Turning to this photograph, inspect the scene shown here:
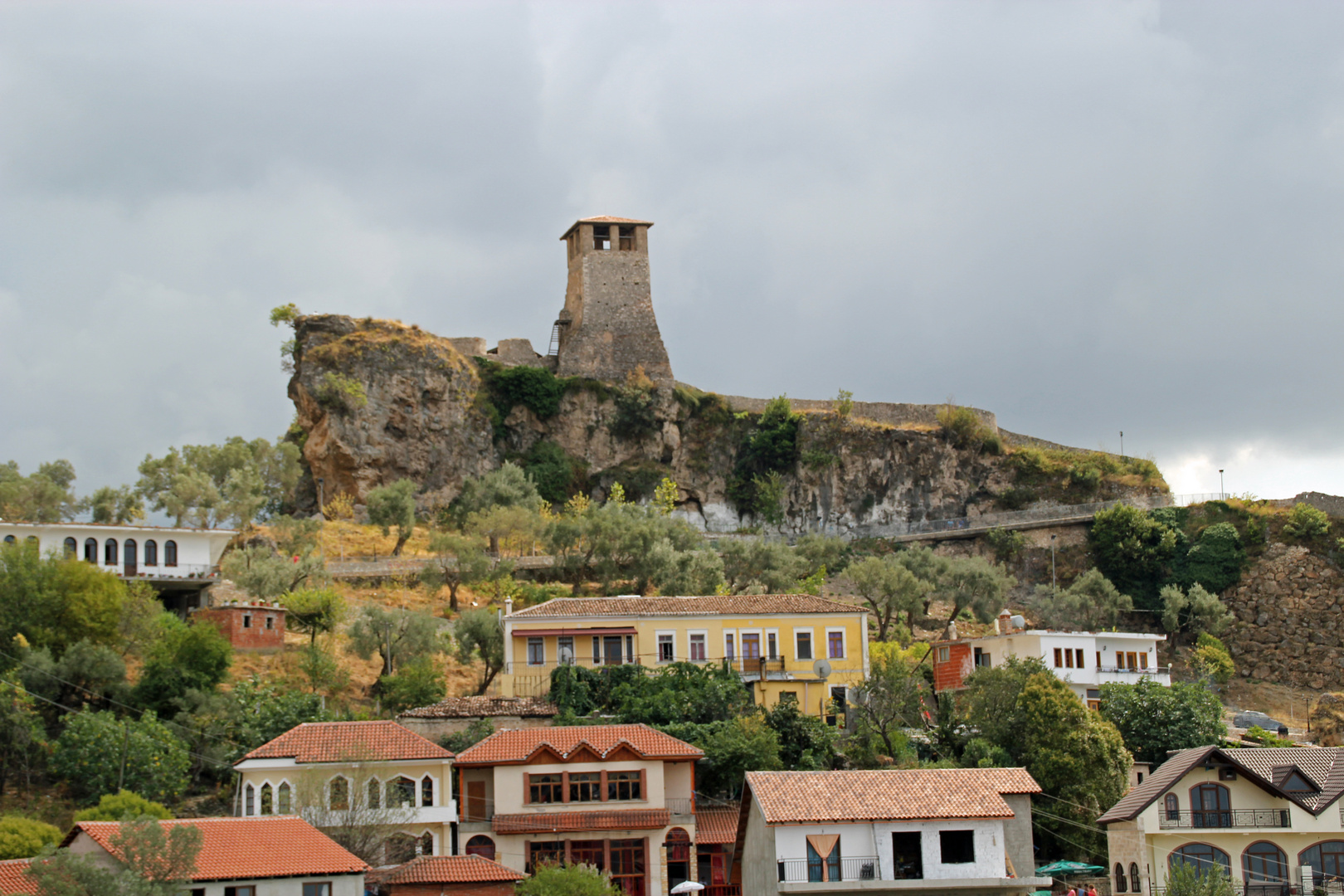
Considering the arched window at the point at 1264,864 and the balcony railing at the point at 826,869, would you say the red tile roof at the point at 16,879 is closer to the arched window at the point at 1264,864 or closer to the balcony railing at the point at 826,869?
the balcony railing at the point at 826,869

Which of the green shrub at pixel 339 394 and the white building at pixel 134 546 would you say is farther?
the green shrub at pixel 339 394

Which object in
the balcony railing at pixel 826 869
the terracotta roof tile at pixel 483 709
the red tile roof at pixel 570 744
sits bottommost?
the balcony railing at pixel 826 869

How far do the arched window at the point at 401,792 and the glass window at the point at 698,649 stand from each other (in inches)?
627

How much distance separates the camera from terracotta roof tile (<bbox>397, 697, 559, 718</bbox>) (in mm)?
54094

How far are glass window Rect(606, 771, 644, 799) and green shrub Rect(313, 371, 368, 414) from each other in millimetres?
44647

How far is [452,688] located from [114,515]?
94.1 feet

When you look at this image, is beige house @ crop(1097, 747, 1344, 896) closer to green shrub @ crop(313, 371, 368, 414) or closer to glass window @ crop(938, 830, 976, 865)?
glass window @ crop(938, 830, 976, 865)

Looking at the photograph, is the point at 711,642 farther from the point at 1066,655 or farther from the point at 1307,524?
the point at 1307,524

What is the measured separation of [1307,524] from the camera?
90.8m

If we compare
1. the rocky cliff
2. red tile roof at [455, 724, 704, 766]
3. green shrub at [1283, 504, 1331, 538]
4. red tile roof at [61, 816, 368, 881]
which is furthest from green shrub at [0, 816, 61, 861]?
green shrub at [1283, 504, 1331, 538]

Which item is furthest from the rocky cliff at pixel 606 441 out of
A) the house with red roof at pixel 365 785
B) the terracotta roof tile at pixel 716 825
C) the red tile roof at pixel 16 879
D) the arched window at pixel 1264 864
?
the red tile roof at pixel 16 879

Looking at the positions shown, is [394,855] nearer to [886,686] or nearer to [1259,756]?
[886,686]

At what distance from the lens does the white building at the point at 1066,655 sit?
217ft

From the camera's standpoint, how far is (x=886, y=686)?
5797 cm
